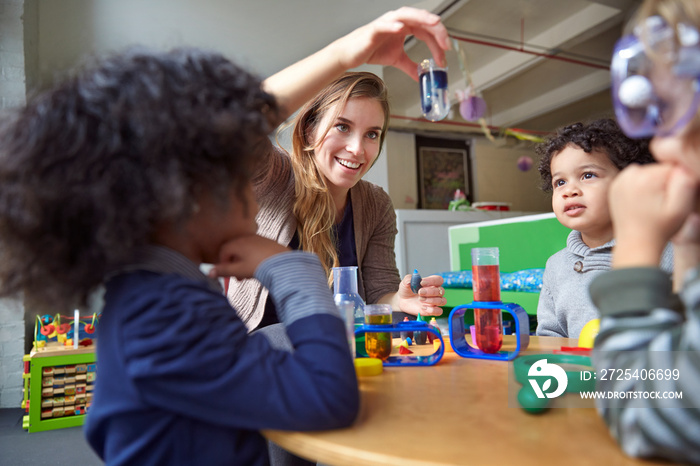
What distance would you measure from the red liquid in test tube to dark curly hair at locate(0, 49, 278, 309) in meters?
0.55

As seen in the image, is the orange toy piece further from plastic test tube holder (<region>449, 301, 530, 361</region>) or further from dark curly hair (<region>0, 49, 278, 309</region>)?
dark curly hair (<region>0, 49, 278, 309</region>)

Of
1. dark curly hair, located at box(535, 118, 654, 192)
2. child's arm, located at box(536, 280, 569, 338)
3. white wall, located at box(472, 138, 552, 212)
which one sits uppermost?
white wall, located at box(472, 138, 552, 212)

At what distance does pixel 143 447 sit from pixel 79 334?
265cm

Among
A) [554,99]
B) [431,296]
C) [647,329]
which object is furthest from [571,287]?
[554,99]

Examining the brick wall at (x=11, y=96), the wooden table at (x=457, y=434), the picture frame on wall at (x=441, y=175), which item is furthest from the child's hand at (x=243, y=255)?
the picture frame on wall at (x=441, y=175)

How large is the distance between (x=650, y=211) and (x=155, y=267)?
0.52m

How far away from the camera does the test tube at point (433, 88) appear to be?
3.84ft

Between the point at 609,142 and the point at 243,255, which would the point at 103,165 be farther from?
the point at 609,142

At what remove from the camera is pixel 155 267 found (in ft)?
1.86

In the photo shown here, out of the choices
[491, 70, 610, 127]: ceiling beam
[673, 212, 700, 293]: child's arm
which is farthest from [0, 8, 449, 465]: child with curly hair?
[491, 70, 610, 127]: ceiling beam

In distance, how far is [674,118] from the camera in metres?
0.44

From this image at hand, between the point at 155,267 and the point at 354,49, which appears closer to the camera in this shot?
the point at 155,267

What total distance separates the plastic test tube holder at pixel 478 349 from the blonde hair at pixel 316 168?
1.57 ft

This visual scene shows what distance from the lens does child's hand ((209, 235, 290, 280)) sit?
24.7 inches
